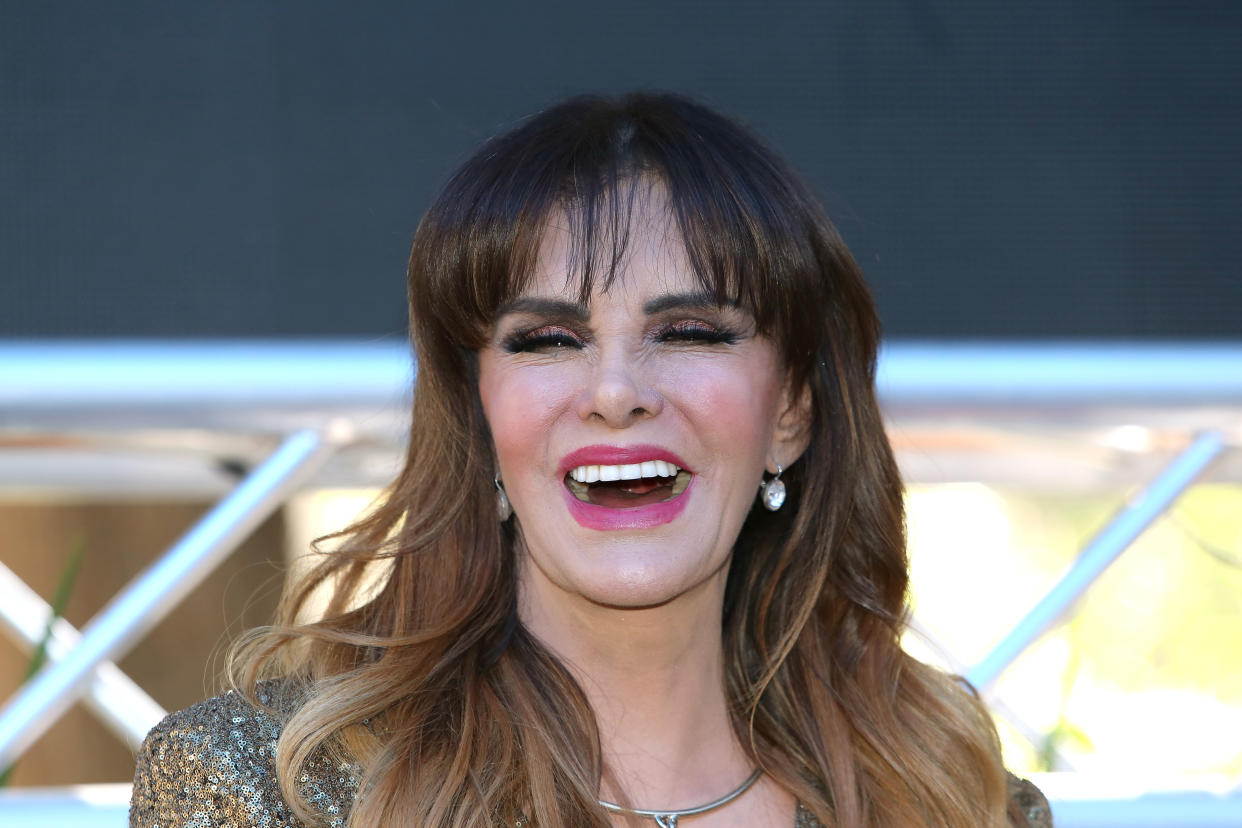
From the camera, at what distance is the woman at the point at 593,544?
5.15 ft

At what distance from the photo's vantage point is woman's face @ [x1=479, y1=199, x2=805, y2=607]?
1580 millimetres

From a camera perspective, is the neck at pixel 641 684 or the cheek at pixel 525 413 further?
the neck at pixel 641 684

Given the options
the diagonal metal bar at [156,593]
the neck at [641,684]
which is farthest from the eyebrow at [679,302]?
the diagonal metal bar at [156,593]

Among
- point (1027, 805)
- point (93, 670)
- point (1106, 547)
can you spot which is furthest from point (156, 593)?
point (1106, 547)

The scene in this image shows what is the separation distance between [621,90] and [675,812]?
1.11 metres

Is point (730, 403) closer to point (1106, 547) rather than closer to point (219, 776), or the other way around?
point (219, 776)

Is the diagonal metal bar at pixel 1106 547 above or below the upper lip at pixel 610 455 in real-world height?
below

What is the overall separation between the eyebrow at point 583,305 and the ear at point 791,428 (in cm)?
23

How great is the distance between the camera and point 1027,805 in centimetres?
194

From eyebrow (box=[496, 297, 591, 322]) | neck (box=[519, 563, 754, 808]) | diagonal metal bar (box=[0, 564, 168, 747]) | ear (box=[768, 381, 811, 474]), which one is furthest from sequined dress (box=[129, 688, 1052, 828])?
ear (box=[768, 381, 811, 474])

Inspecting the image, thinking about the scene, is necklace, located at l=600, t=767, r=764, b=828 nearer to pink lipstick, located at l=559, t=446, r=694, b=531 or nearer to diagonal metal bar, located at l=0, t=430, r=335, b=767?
pink lipstick, located at l=559, t=446, r=694, b=531

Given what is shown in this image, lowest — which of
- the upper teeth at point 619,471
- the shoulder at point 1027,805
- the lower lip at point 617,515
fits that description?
the shoulder at point 1027,805

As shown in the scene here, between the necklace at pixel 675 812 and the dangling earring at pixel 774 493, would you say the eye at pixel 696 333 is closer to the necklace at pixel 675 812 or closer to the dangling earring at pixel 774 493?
the dangling earring at pixel 774 493

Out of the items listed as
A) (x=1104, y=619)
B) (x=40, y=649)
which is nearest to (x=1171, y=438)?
(x=40, y=649)
